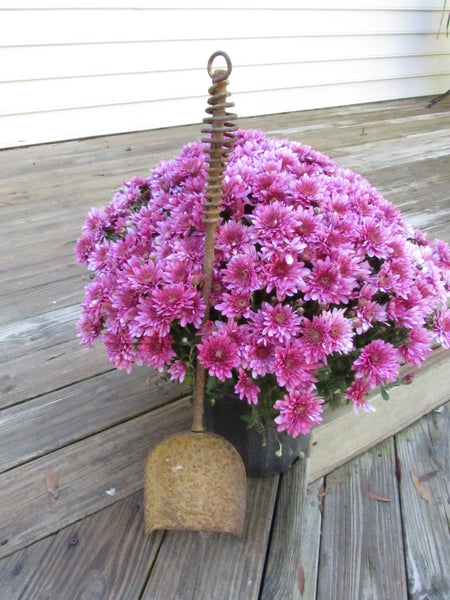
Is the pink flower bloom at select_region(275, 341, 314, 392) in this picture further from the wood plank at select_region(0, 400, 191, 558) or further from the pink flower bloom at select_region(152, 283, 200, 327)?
the wood plank at select_region(0, 400, 191, 558)

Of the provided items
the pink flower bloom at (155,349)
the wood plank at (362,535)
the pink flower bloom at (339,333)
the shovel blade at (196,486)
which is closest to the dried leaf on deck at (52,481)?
the shovel blade at (196,486)

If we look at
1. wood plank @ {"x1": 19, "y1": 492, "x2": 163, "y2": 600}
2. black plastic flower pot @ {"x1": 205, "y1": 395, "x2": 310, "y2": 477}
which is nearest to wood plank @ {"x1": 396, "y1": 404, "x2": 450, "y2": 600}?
black plastic flower pot @ {"x1": 205, "y1": 395, "x2": 310, "y2": 477}

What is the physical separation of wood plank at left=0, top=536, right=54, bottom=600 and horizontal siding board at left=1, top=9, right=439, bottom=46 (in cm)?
293

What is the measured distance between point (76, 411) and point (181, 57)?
10.1 ft

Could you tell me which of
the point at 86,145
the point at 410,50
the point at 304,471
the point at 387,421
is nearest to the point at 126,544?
the point at 304,471

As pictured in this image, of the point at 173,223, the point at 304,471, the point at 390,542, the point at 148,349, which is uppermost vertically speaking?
the point at 173,223

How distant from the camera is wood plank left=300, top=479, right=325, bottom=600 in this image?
35.0 inches

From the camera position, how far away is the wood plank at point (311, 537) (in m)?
0.89

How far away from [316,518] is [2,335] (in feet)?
3.14

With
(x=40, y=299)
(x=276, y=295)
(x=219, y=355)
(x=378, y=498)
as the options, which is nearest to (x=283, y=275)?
(x=276, y=295)

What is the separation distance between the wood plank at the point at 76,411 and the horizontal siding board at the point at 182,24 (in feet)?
8.38

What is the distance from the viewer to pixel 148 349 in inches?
29.1

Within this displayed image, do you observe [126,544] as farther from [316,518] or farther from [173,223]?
[173,223]

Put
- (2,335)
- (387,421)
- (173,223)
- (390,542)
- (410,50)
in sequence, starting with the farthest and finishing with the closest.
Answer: (410,50), (2,335), (387,421), (390,542), (173,223)
